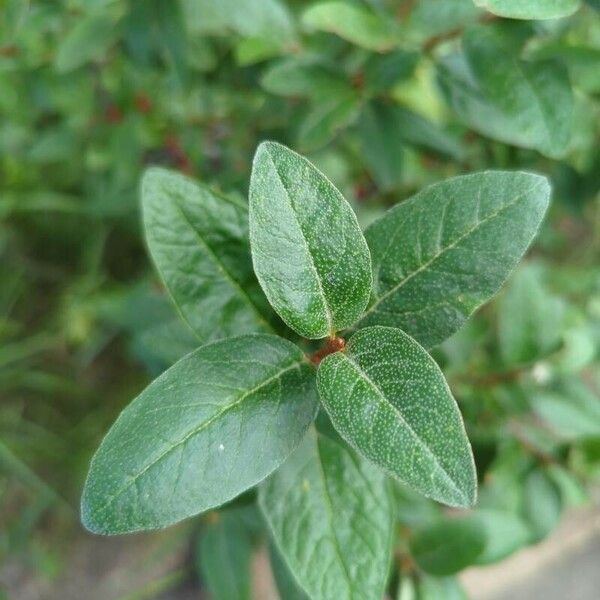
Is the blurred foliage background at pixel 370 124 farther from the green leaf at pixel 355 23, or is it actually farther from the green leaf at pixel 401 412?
the green leaf at pixel 401 412

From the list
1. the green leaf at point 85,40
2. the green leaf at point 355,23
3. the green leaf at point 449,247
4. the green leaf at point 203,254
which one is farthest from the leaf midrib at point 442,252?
the green leaf at point 85,40

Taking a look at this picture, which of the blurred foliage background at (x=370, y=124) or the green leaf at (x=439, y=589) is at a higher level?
the blurred foliage background at (x=370, y=124)

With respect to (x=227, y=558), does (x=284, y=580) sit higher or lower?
higher

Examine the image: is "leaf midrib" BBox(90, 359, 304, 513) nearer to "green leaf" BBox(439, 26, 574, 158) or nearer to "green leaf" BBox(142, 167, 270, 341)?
"green leaf" BBox(142, 167, 270, 341)

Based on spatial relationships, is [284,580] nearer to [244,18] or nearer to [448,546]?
[448,546]

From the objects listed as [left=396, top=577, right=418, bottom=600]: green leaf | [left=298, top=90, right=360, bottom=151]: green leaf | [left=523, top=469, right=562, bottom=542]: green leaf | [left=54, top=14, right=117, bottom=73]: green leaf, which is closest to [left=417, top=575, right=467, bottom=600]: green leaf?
[left=396, top=577, right=418, bottom=600]: green leaf

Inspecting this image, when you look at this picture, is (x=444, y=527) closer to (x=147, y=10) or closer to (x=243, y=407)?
(x=243, y=407)

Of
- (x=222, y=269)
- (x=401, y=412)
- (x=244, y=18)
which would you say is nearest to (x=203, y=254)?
(x=222, y=269)
